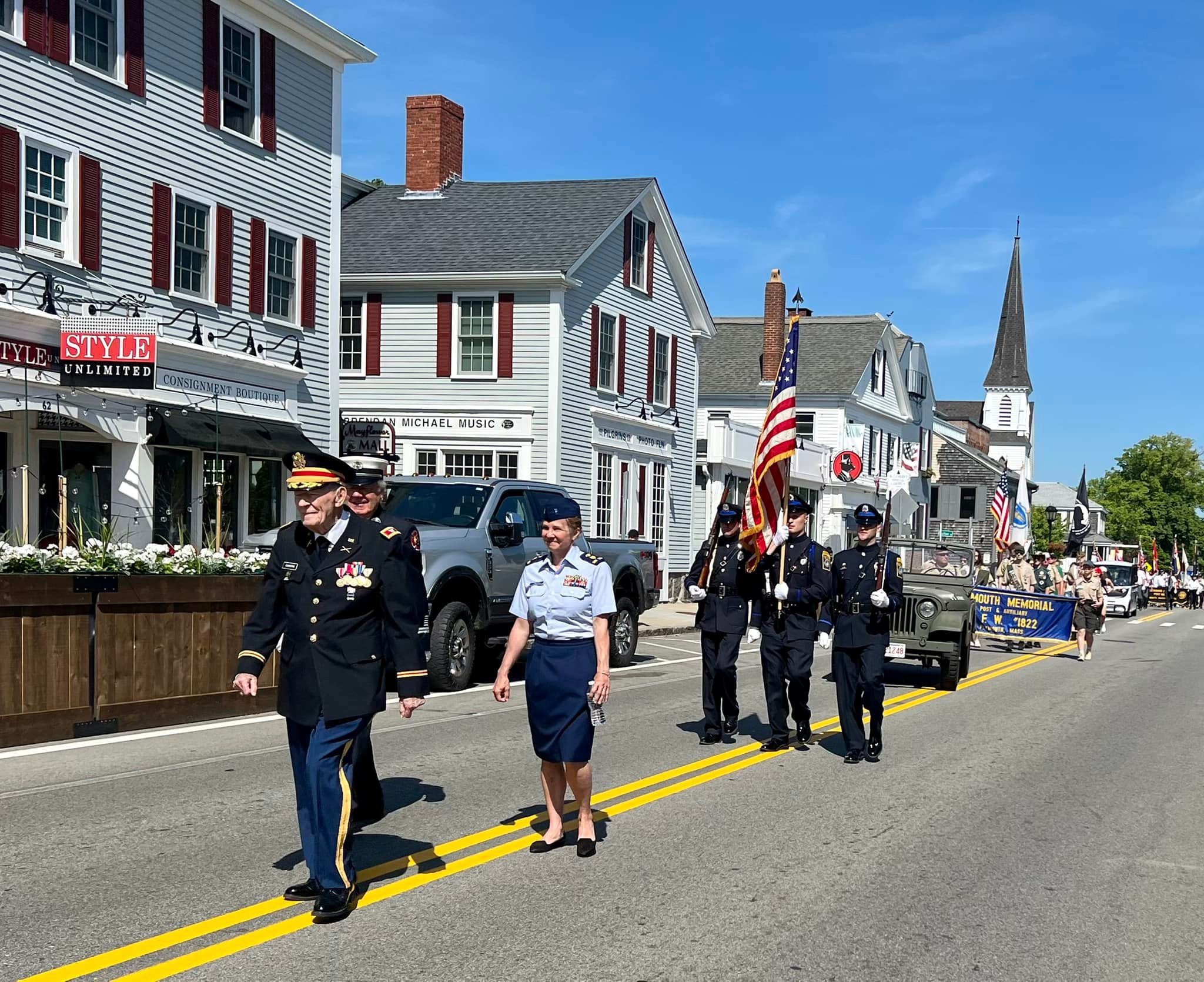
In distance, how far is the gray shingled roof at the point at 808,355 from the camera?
1997 inches

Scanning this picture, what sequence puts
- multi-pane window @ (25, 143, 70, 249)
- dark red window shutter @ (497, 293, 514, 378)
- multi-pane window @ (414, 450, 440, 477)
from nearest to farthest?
multi-pane window @ (25, 143, 70, 249) < dark red window shutter @ (497, 293, 514, 378) < multi-pane window @ (414, 450, 440, 477)

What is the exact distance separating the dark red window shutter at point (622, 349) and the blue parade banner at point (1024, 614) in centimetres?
1150

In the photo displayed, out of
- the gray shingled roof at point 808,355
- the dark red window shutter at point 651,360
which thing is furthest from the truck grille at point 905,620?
the gray shingled roof at point 808,355

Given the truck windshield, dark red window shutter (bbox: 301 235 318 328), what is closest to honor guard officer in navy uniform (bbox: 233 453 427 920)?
the truck windshield

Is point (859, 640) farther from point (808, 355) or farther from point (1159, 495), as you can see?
point (1159, 495)

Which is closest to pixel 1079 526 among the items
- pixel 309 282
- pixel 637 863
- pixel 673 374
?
pixel 673 374

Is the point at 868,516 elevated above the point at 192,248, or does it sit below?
below

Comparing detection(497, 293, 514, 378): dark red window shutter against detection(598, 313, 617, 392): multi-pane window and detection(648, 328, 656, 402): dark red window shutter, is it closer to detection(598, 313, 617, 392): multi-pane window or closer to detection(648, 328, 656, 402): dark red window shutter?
detection(598, 313, 617, 392): multi-pane window

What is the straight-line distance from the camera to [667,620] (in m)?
28.1

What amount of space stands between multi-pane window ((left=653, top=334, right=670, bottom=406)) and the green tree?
84.5 meters

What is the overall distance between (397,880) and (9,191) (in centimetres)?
1426

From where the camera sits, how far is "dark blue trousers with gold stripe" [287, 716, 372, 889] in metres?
5.73

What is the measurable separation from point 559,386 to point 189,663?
18.9m

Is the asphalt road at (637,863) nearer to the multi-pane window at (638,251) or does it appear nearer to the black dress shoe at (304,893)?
the black dress shoe at (304,893)
